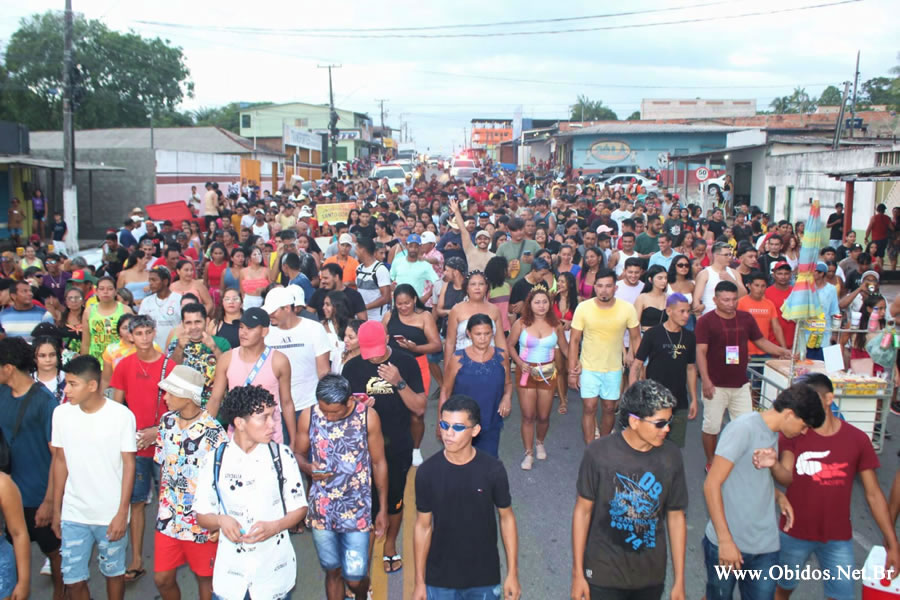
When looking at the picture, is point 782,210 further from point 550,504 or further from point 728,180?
point 550,504

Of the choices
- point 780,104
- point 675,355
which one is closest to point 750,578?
point 675,355

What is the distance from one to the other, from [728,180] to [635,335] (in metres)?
20.6

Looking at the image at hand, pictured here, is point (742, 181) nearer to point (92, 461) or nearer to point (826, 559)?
point (826, 559)

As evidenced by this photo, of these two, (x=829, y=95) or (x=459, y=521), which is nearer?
(x=459, y=521)

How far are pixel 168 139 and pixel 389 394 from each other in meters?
44.2

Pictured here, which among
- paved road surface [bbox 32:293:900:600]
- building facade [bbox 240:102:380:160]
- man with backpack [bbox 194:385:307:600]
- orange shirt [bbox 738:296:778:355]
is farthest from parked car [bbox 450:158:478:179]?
man with backpack [bbox 194:385:307:600]

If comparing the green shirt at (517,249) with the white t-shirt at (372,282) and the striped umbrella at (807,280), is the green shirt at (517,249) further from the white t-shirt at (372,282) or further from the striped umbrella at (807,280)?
the striped umbrella at (807,280)

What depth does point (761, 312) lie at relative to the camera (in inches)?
304

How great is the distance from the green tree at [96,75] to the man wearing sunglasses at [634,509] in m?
56.1

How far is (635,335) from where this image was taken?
705 centimetres

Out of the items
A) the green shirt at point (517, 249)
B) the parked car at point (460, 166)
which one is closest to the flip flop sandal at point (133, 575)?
the green shirt at point (517, 249)

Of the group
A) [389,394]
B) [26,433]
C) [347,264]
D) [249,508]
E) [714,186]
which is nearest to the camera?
[249,508]

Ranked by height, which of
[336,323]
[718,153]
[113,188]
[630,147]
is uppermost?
[630,147]

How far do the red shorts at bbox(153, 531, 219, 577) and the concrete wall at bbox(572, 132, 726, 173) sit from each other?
45964mm
